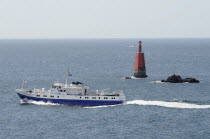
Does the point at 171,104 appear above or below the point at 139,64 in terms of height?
below

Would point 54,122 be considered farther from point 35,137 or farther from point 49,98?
point 49,98

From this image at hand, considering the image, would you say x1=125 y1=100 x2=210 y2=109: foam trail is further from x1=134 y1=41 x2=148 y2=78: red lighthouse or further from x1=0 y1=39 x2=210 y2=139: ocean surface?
x1=134 y1=41 x2=148 y2=78: red lighthouse

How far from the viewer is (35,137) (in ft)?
211

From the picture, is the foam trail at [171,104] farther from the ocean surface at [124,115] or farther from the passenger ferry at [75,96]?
the passenger ferry at [75,96]

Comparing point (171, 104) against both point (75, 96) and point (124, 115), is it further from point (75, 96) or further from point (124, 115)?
point (75, 96)

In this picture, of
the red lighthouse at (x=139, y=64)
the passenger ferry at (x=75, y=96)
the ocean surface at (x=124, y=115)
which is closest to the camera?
the ocean surface at (x=124, y=115)

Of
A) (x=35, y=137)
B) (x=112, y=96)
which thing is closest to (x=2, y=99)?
(x=112, y=96)

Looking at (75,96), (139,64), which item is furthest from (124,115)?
(139,64)

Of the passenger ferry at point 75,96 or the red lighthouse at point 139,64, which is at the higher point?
the red lighthouse at point 139,64

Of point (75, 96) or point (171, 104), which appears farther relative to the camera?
point (75, 96)

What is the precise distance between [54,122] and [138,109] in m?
15.7

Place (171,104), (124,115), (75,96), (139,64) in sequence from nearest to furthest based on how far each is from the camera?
(124,115) < (171,104) < (75,96) < (139,64)

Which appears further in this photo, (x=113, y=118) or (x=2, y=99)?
(x=2, y=99)

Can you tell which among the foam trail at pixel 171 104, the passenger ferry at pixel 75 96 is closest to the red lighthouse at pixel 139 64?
the foam trail at pixel 171 104
